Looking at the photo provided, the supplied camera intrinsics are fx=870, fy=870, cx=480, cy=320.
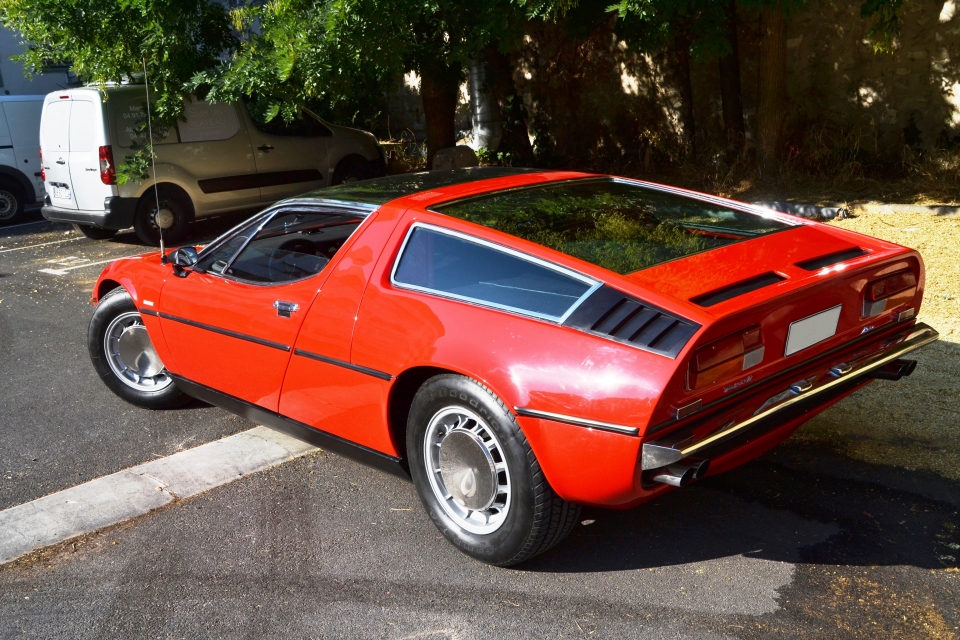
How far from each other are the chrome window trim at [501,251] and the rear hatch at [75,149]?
24.5 feet

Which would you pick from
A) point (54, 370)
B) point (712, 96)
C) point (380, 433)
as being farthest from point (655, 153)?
point (380, 433)

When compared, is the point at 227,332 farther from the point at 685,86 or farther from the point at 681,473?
the point at 685,86

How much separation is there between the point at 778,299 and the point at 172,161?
348 inches

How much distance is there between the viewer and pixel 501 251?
3.36 meters

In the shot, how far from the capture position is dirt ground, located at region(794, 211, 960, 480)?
4043mm

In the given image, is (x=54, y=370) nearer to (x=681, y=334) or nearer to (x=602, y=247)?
(x=602, y=247)

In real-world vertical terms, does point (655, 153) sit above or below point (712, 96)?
below

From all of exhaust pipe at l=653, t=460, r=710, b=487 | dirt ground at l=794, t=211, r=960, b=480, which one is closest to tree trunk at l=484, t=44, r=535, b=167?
dirt ground at l=794, t=211, r=960, b=480

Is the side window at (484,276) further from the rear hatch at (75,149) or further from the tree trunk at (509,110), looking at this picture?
the tree trunk at (509,110)

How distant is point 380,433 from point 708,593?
139 centimetres

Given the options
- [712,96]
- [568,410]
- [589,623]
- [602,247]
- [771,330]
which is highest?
[712,96]

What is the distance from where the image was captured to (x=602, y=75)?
1331cm

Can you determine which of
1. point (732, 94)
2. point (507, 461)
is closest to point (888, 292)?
point (507, 461)

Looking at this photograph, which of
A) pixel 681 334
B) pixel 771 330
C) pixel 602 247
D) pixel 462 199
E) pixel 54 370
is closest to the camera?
pixel 681 334
